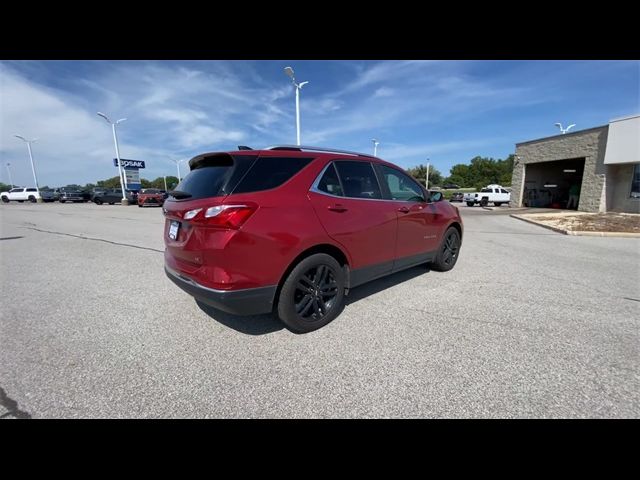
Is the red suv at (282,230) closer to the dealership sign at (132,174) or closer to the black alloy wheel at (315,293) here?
the black alloy wheel at (315,293)

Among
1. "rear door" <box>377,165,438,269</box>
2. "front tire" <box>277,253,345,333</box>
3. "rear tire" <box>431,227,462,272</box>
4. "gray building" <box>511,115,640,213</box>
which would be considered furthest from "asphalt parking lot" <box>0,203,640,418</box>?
"gray building" <box>511,115,640,213</box>

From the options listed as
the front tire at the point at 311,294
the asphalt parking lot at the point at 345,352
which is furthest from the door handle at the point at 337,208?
Result: the asphalt parking lot at the point at 345,352

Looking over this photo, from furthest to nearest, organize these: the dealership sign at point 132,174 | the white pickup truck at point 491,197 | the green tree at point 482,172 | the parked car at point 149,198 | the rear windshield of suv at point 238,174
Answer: the green tree at point 482,172 → the dealership sign at point 132,174 → the white pickup truck at point 491,197 → the parked car at point 149,198 → the rear windshield of suv at point 238,174

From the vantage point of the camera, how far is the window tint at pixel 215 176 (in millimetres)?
2516

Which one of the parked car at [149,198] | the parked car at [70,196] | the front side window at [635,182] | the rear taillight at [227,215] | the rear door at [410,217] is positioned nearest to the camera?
the rear taillight at [227,215]

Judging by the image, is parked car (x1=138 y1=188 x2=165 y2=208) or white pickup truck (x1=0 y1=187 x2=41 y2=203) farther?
white pickup truck (x1=0 y1=187 x2=41 y2=203)

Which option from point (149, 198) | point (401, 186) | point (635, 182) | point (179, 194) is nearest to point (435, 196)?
point (401, 186)

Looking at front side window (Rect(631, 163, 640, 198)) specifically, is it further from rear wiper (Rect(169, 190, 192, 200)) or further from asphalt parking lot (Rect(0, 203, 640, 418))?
rear wiper (Rect(169, 190, 192, 200))

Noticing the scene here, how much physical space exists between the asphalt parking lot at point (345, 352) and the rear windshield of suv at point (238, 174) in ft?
4.81

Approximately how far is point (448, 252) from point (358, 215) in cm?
264

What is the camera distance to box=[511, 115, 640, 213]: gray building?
15266 millimetres

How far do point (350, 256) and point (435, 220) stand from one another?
82.3 inches
